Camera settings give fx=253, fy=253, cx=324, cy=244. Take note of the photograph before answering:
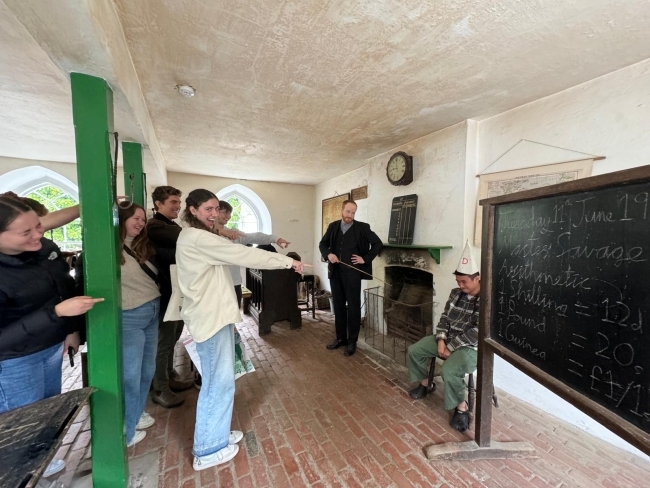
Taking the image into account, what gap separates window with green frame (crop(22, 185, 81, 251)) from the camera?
378 centimetres

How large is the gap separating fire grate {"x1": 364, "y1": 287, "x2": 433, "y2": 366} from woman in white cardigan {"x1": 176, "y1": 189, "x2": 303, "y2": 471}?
1.76 metres

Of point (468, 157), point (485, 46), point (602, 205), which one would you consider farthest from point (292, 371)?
point (485, 46)

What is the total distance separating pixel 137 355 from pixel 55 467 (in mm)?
748

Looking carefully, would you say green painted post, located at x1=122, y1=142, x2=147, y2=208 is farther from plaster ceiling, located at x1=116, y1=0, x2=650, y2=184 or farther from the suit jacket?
the suit jacket

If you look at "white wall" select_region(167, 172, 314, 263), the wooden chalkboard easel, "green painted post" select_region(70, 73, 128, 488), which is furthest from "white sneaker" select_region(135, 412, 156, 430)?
"white wall" select_region(167, 172, 314, 263)

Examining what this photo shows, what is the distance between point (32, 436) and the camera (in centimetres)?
81

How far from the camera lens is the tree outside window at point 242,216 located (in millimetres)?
5230

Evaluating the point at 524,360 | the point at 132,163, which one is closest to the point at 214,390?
the point at 524,360

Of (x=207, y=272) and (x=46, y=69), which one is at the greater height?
(x=46, y=69)

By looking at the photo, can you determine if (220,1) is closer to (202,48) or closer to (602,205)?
(202,48)

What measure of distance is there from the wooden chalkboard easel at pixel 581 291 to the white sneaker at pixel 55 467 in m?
2.54

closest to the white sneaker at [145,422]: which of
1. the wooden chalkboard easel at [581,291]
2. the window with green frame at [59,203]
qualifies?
the wooden chalkboard easel at [581,291]

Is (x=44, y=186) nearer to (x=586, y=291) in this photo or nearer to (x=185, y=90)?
(x=185, y=90)

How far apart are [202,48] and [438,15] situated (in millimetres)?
1218
